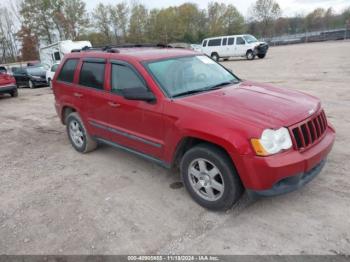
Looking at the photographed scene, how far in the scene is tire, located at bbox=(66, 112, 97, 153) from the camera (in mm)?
5397

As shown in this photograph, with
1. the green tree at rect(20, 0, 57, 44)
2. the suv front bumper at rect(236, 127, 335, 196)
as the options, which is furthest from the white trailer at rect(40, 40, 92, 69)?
the suv front bumper at rect(236, 127, 335, 196)

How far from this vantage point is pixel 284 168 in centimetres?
297

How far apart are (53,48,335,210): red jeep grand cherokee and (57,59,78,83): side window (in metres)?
0.33

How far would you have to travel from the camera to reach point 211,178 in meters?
3.42

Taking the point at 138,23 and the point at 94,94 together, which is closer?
the point at 94,94

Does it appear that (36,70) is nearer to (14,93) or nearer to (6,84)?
(14,93)

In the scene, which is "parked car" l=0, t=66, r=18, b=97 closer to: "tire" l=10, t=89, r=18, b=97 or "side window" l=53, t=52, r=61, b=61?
"tire" l=10, t=89, r=18, b=97

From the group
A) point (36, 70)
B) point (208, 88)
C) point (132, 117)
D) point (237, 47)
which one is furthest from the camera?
point (237, 47)

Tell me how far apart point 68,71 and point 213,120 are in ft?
10.9

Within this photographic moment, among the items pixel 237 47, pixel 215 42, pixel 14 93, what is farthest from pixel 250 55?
pixel 14 93

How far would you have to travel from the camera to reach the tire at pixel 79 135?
5.40 metres

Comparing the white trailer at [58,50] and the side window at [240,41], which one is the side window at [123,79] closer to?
the white trailer at [58,50]

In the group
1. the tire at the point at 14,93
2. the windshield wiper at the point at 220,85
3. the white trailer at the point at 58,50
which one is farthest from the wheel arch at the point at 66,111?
the white trailer at the point at 58,50

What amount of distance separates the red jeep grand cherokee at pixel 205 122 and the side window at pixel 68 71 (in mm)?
334
